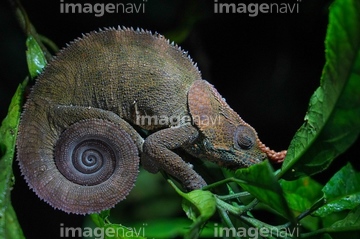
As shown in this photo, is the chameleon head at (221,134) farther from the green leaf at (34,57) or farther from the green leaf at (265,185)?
the green leaf at (34,57)

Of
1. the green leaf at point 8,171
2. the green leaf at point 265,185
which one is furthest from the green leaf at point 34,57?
the green leaf at point 265,185

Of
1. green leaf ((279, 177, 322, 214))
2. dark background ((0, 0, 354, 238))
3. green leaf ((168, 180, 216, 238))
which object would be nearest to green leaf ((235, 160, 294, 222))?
green leaf ((168, 180, 216, 238))

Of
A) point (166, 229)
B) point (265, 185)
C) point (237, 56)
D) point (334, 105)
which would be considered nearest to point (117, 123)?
point (265, 185)

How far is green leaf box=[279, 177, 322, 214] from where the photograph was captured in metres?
1.91

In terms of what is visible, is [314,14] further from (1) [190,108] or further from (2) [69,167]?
(2) [69,167]

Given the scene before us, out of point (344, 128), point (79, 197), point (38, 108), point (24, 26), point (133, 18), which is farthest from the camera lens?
point (133, 18)

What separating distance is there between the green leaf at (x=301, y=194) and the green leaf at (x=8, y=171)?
109 cm

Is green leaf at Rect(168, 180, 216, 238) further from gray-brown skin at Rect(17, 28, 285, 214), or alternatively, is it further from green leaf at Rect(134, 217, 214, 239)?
green leaf at Rect(134, 217, 214, 239)

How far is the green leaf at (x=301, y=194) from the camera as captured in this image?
1.91 meters

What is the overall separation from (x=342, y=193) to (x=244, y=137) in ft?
1.32

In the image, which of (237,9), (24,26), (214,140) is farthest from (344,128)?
(237,9)

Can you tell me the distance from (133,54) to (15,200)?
5.81ft

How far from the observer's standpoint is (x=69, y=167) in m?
1.51

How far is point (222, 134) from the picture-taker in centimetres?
168
